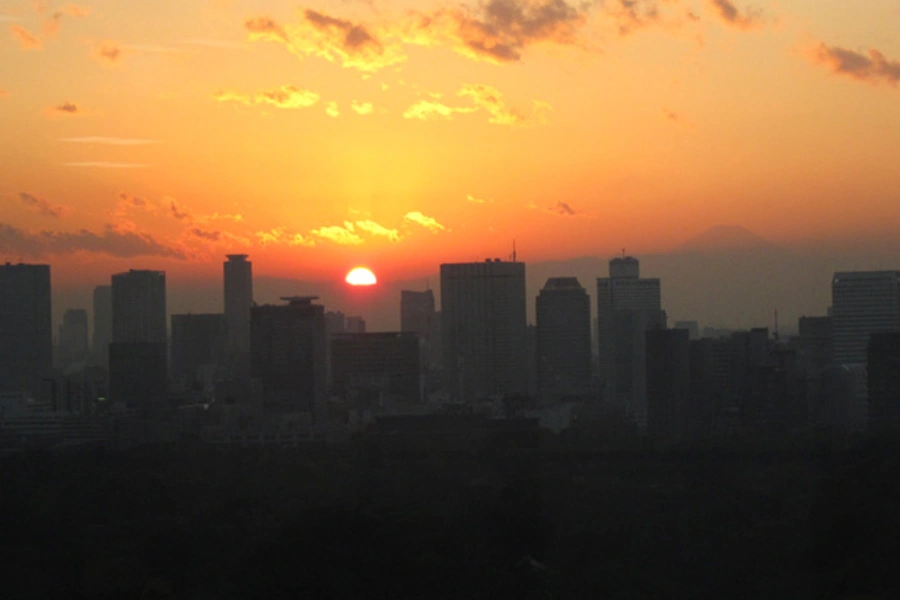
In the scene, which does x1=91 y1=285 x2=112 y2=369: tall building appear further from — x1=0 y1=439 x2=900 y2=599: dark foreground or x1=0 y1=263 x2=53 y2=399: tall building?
x1=0 y1=439 x2=900 y2=599: dark foreground

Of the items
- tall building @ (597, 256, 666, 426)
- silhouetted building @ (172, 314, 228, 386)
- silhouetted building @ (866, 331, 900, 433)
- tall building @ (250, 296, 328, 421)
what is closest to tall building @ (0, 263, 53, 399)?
silhouetted building @ (172, 314, 228, 386)

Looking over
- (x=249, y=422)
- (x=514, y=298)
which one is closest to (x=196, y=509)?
(x=249, y=422)

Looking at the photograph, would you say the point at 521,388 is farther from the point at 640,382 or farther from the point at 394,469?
the point at 394,469

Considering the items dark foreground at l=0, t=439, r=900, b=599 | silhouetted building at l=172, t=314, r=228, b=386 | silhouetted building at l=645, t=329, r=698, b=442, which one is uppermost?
silhouetted building at l=172, t=314, r=228, b=386

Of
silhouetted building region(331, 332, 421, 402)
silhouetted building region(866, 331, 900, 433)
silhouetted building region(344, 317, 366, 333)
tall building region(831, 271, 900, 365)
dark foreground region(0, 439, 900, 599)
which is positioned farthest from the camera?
silhouetted building region(344, 317, 366, 333)

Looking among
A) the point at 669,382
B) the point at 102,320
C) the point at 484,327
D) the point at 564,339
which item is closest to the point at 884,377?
the point at 669,382

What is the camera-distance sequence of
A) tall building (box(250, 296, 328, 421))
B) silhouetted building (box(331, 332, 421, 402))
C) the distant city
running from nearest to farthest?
the distant city → tall building (box(250, 296, 328, 421)) → silhouetted building (box(331, 332, 421, 402))
